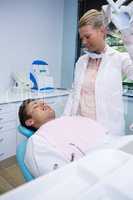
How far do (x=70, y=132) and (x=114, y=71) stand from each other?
2.00 ft

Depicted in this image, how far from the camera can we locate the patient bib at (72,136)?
1.11 meters

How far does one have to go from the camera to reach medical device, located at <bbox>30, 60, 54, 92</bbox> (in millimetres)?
3150

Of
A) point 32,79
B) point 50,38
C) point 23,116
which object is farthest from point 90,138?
point 50,38

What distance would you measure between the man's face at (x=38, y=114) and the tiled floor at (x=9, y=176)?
1.02 metres

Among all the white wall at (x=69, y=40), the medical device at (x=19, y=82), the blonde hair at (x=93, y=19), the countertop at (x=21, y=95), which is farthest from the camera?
the white wall at (x=69, y=40)

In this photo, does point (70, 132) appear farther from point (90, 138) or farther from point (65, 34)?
point (65, 34)

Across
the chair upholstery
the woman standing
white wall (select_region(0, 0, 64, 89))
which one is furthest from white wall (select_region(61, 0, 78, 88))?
the chair upholstery

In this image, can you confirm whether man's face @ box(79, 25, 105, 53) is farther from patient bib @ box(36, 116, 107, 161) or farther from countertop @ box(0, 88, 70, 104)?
countertop @ box(0, 88, 70, 104)

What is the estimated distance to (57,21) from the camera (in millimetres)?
3641

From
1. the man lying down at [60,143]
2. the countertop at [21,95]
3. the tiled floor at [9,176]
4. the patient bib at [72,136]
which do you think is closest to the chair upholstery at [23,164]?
the man lying down at [60,143]

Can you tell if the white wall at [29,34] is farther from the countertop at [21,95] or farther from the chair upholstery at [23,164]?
the chair upholstery at [23,164]

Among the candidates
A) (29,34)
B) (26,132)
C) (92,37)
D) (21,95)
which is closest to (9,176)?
(21,95)

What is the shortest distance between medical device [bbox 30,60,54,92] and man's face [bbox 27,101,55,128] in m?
1.72

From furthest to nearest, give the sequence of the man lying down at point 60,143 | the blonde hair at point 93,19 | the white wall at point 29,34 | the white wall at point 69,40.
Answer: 1. the white wall at point 69,40
2. the white wall at point 29,34
3. the blonde hair at point 93,19
4. the man lying down at point 60,143
